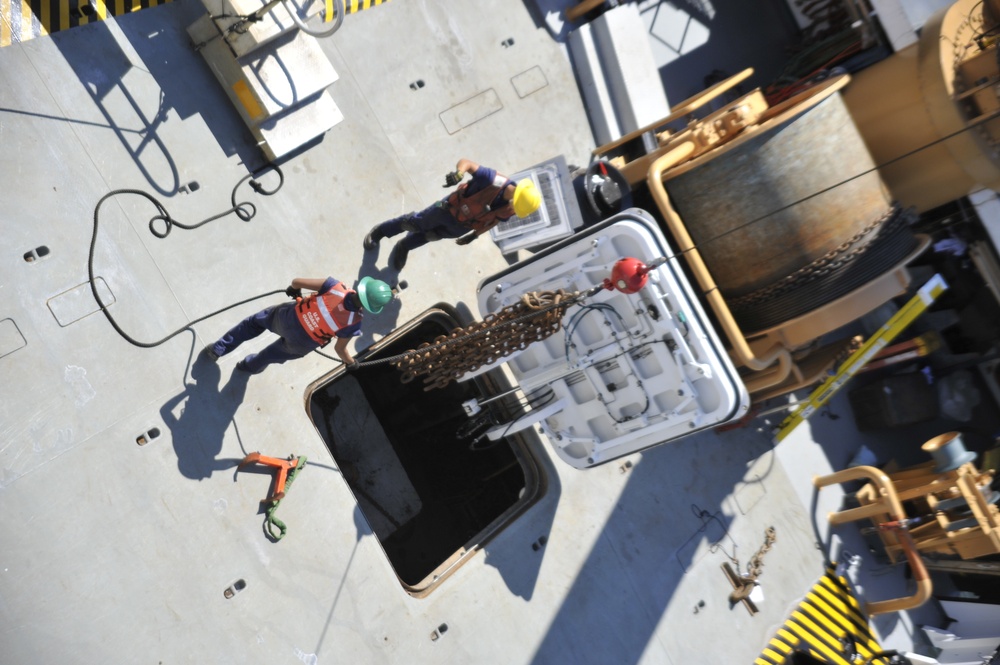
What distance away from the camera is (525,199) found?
219 inches

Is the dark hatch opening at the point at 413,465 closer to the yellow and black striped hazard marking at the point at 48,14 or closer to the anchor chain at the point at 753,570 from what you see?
the anchor chain at the point at 753,570

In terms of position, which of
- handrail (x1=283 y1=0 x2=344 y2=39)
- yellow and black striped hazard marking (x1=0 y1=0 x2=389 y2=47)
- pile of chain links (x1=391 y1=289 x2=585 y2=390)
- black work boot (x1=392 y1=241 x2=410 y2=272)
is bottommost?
pile of chain links (x1=391 y1=289 x2=585 y2=390)

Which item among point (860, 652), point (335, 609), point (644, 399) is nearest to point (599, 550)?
point (644, 399)

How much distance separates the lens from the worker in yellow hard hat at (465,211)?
561 centimetres

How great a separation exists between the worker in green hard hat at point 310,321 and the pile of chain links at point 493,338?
0.46 meters

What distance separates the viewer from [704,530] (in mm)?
7027

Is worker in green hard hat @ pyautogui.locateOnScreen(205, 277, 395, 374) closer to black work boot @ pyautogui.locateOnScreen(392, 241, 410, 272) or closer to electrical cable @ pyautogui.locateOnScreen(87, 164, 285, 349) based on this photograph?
electrical cable @ pyautogui.locateOnScreen(87, 164, 285, 349)

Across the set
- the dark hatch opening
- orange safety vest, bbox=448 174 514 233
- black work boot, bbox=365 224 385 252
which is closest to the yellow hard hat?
orange safety vest, bbox=448 174 514 233

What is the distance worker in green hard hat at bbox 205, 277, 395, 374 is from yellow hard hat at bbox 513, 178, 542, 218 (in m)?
1.09

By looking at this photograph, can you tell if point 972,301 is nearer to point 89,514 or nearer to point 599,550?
point 599,550

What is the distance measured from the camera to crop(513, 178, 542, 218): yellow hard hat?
5559mm

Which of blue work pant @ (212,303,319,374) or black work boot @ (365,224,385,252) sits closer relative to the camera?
blue work pant @ (212,303,319,374)

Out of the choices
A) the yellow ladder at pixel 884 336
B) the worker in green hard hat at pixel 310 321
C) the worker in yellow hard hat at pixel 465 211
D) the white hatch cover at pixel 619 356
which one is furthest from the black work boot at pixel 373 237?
the yellow ladder at pixel 884 336

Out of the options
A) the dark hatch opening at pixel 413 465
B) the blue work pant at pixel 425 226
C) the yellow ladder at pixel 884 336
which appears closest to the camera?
the blue work pant at pixel 425 226
